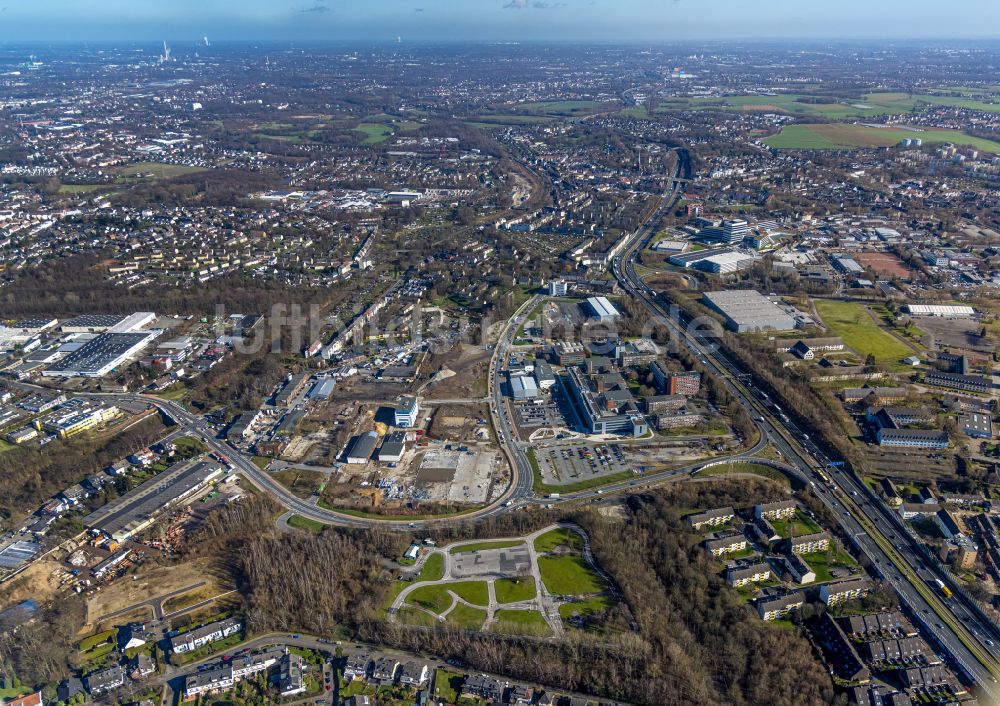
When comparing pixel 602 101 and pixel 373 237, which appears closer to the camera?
pixel 373 237

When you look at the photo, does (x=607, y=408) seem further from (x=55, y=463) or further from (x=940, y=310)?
(x=940, y=310)

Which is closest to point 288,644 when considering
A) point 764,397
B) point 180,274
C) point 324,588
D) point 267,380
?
point 324,588

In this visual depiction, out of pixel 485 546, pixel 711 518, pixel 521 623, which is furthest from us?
pixel 711 518

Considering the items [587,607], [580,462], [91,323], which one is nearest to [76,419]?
[91,323]

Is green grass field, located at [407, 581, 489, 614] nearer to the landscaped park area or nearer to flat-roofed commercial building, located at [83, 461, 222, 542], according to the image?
the landscaped park area

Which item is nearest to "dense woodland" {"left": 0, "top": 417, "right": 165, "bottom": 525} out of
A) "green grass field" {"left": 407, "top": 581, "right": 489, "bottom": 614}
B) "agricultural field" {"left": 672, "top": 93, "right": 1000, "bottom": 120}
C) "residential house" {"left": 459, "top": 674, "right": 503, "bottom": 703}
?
"green grass field" {"left": 407, "top": 581, "right": 489, "bottom": 614}

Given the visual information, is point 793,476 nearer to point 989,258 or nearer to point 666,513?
point 666,513
